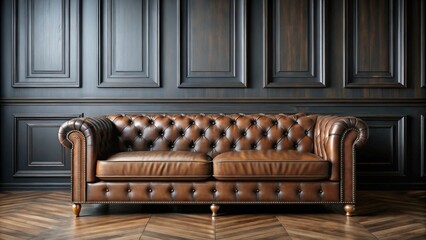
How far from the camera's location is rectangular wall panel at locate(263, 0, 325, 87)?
3426 mm

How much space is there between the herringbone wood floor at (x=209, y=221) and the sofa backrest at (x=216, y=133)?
1.34 ft

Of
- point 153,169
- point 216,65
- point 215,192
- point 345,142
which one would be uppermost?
point 216,65

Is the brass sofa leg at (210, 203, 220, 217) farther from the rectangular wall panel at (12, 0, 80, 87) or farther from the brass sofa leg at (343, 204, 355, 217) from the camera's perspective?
the rectangular wall panel at (12, 0, 80, 87)

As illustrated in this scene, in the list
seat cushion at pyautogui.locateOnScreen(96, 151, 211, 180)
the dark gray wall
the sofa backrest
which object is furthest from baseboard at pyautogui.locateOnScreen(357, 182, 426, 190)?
seat cushion at pyautogui.locateOnScreen(96, 151, 211, 180)

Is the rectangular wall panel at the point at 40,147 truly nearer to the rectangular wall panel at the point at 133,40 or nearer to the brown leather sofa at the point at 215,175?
the rectangular wall panel at the point at 133,40

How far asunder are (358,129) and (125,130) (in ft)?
4.73

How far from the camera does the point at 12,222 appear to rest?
243 centimetres

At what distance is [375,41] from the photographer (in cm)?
344

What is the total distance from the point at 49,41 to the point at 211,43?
117cm

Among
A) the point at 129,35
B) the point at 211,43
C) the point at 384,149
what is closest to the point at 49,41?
the point at 129,35

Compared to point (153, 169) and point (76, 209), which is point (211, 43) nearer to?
point (153, 169)

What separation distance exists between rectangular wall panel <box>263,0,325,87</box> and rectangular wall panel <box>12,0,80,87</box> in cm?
141

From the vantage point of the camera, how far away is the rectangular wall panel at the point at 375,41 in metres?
3.43

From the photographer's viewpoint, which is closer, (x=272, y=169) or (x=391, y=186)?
(x=272, y=169)
